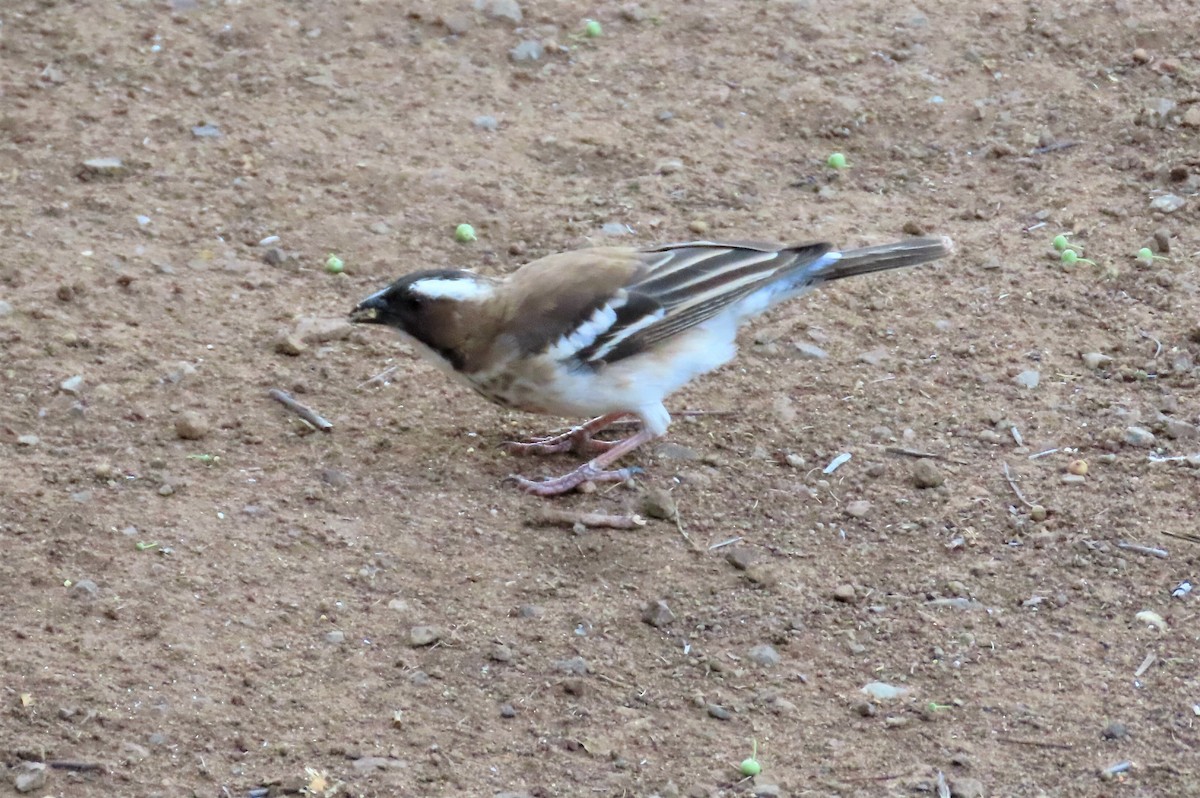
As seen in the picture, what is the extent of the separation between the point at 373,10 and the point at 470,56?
2.56 feet

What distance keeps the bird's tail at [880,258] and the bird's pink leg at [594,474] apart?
1109mm

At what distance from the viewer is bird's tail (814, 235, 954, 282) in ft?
21.8

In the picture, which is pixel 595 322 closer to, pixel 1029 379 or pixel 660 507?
pixel 660 507

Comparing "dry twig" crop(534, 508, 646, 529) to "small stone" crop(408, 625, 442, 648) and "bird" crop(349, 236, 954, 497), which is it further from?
"small stone" crop(408, 625, 442, 648)

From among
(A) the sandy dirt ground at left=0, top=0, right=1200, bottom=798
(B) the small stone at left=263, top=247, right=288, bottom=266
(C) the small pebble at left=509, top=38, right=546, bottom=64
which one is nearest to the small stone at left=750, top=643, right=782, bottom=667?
(A) the sandy dirt ground at left=0, top=0, right=1200, bottom=798

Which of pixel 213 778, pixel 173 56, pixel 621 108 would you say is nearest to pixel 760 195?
pixel 621 108

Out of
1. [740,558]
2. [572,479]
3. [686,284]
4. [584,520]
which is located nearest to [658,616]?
[740,558]

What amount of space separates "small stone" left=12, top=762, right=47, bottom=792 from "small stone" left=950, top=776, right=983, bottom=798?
2695mm

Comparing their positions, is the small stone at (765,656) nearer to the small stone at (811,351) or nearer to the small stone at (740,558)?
the small stone at (740,558)

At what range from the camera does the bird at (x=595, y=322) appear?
6.14m

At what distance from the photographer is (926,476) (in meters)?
6.15

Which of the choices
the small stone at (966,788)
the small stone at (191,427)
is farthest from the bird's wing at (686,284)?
the small stone at (966,788)

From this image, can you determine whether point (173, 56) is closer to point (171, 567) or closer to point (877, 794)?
point (171, 567)

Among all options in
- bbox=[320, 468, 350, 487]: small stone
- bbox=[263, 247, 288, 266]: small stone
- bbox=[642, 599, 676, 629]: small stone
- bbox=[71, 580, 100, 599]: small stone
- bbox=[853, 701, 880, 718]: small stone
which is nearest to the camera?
bbox=[853, 701, 880, 718]: small stone
